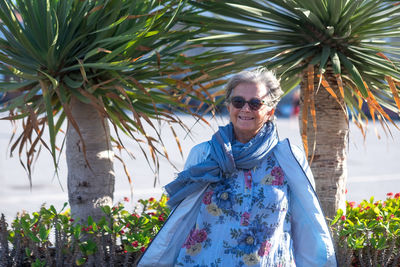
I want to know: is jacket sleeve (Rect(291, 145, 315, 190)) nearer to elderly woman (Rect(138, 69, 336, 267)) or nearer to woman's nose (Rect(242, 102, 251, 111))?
elderly woman (Rect(138, 69, 336, 267))

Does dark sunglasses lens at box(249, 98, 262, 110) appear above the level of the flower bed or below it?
above

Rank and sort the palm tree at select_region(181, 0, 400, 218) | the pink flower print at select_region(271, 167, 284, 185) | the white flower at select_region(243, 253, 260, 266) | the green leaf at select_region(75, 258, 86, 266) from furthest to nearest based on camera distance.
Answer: the palm tree at select_region(181, 0, 400, 218), the green leaf at select_region(75, 258, 86, 266), the pink flower print at select_region(271, 167, 284, 185), the white flower at select_region(243, 253, 260, 266)

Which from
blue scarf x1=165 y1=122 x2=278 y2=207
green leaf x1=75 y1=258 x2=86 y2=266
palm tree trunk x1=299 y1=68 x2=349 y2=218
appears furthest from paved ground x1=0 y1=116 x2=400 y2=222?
blue scarf x1=165 y1=122 x2=278 y2=207

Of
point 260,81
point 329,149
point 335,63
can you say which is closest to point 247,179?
point 260,81

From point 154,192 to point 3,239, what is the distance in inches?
232

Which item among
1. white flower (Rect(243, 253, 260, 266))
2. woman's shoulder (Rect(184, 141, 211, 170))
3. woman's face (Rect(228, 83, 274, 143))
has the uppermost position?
woman's face (Rect(228, 83, 274, 143))

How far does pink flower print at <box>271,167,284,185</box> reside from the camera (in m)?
2.63

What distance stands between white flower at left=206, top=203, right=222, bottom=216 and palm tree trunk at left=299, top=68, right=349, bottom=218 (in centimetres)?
186

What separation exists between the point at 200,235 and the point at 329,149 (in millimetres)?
1980

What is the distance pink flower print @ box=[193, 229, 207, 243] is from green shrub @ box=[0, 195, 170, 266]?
1.11m

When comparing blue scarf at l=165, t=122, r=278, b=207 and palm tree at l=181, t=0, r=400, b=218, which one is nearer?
blue scarf at l=165, t=122, r=278, b=207

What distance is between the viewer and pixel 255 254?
2.53 m

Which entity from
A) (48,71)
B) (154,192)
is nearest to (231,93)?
(48,71)

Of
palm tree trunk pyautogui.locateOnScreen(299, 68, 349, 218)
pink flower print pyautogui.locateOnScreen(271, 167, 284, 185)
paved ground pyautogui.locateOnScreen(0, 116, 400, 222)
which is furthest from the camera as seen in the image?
paved ground pyautogui.locateOnScreen(0, 116, 400, 222)
